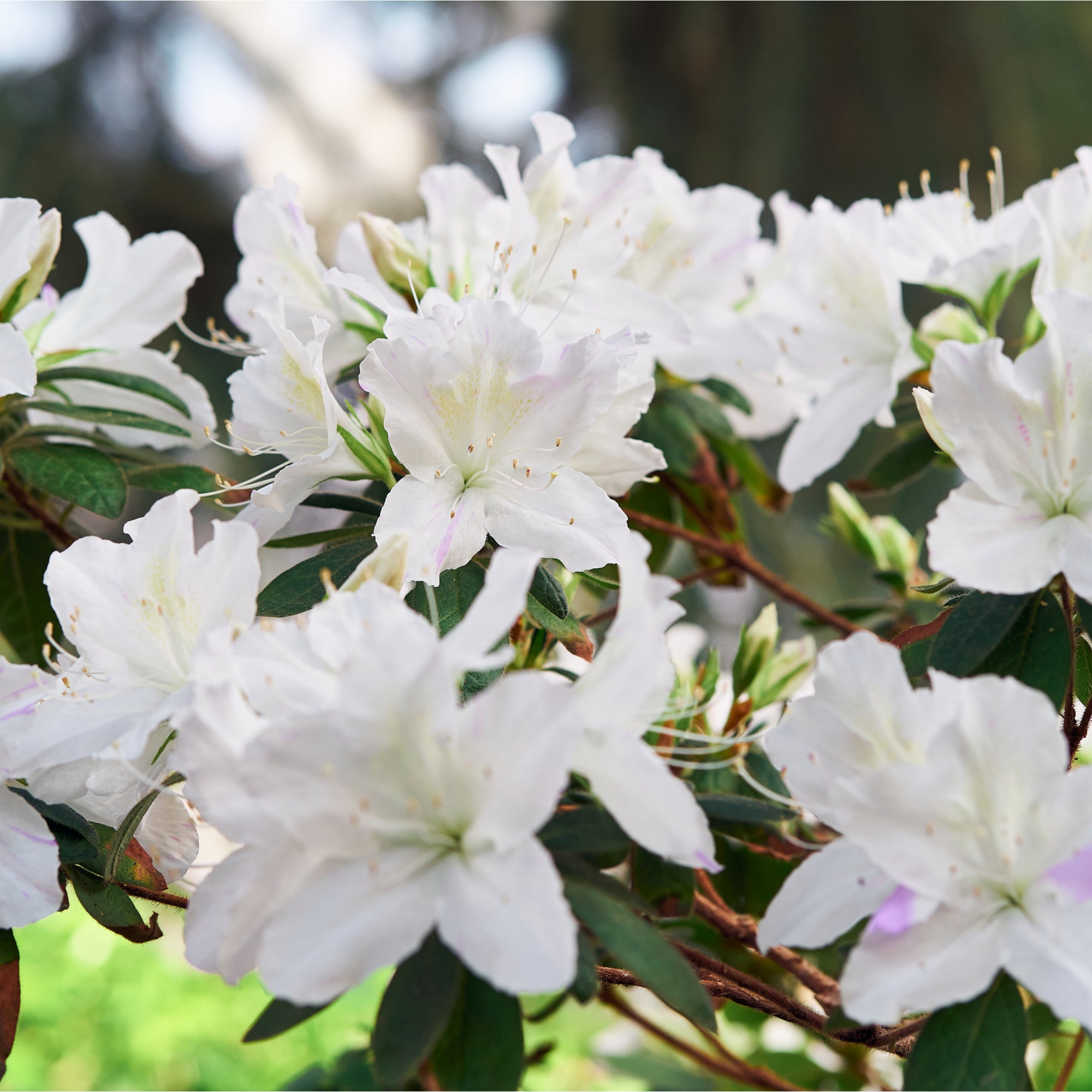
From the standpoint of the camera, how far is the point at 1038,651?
61cm

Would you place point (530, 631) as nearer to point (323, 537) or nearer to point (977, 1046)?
point (323, 537)

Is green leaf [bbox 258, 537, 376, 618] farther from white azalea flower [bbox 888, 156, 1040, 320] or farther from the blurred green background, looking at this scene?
the blurred green background

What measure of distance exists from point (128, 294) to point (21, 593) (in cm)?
31

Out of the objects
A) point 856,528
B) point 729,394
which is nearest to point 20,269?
point 729,394

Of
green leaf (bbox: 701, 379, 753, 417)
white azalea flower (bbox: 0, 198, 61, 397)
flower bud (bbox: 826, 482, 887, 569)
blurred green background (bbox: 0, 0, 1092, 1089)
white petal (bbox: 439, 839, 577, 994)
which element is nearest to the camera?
white petal (bbox: 439, 839, 577, 994)

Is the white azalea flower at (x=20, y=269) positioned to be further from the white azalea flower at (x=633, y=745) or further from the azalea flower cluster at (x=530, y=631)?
the white azalea flower at (x=633, y=745)

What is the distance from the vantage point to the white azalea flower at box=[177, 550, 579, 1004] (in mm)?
458

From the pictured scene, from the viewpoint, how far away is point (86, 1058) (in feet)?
8.55

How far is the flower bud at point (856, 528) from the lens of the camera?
4.15ft

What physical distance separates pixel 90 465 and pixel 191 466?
8 centimetres

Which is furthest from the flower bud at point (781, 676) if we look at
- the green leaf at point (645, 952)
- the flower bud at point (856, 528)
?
the green leaf at point (645, 952)

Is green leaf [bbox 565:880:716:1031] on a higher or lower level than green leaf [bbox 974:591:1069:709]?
lower

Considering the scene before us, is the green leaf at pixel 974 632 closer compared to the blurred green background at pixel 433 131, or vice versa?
the green leaf at pixel 974 632

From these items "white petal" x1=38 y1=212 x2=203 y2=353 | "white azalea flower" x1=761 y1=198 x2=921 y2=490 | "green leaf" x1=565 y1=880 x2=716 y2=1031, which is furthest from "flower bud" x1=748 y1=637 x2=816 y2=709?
"white petal" x1=38 y1=212 x2=203 y2=353
